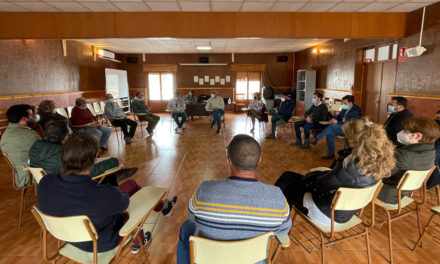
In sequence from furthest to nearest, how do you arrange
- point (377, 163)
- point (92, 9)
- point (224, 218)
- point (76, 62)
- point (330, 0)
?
point (76, 62) → point (92, 9) → point (330, 0) → point (377, 163) → point (224, 218)

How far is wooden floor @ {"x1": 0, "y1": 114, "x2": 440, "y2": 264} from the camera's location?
7.73ft

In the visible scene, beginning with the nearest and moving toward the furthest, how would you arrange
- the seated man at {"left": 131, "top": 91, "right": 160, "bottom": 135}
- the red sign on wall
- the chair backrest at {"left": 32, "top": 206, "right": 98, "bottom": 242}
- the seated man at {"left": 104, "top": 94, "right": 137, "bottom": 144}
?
the chair backrest at {"left": 32, "top": 206, "right": 98, "bottom": 242}, the red sign on wall, the seated man at {"left": 104, "top": 94, "right": 137, "bottom": 144}, the seated man at {"left": 131, "top": 91, "right": 160, "bottom": 135}

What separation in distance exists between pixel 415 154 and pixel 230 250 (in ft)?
6.62

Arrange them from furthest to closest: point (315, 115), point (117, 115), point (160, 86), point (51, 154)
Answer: point (160, 86)
point (117, 115)
point (315, 115)
point (51, 154)

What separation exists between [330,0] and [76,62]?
797cm

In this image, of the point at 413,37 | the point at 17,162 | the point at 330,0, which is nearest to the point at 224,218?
the point at 17,162

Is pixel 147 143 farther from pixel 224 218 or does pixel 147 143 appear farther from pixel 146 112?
pixel 224 218

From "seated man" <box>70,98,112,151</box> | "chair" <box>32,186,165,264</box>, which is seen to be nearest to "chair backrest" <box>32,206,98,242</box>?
"chair" <box>32,186,165,264</box>

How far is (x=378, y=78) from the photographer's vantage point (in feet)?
22.4

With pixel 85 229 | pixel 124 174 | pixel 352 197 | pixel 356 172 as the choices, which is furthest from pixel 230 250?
pixel 124 174

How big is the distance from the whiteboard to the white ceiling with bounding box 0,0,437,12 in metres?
5.66

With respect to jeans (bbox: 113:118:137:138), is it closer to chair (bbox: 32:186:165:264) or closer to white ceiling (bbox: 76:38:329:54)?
white ceiling (bbox: 76:38:329:54)

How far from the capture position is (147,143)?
22.0ft

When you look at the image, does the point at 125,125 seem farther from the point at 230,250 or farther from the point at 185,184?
the point at 230,250
